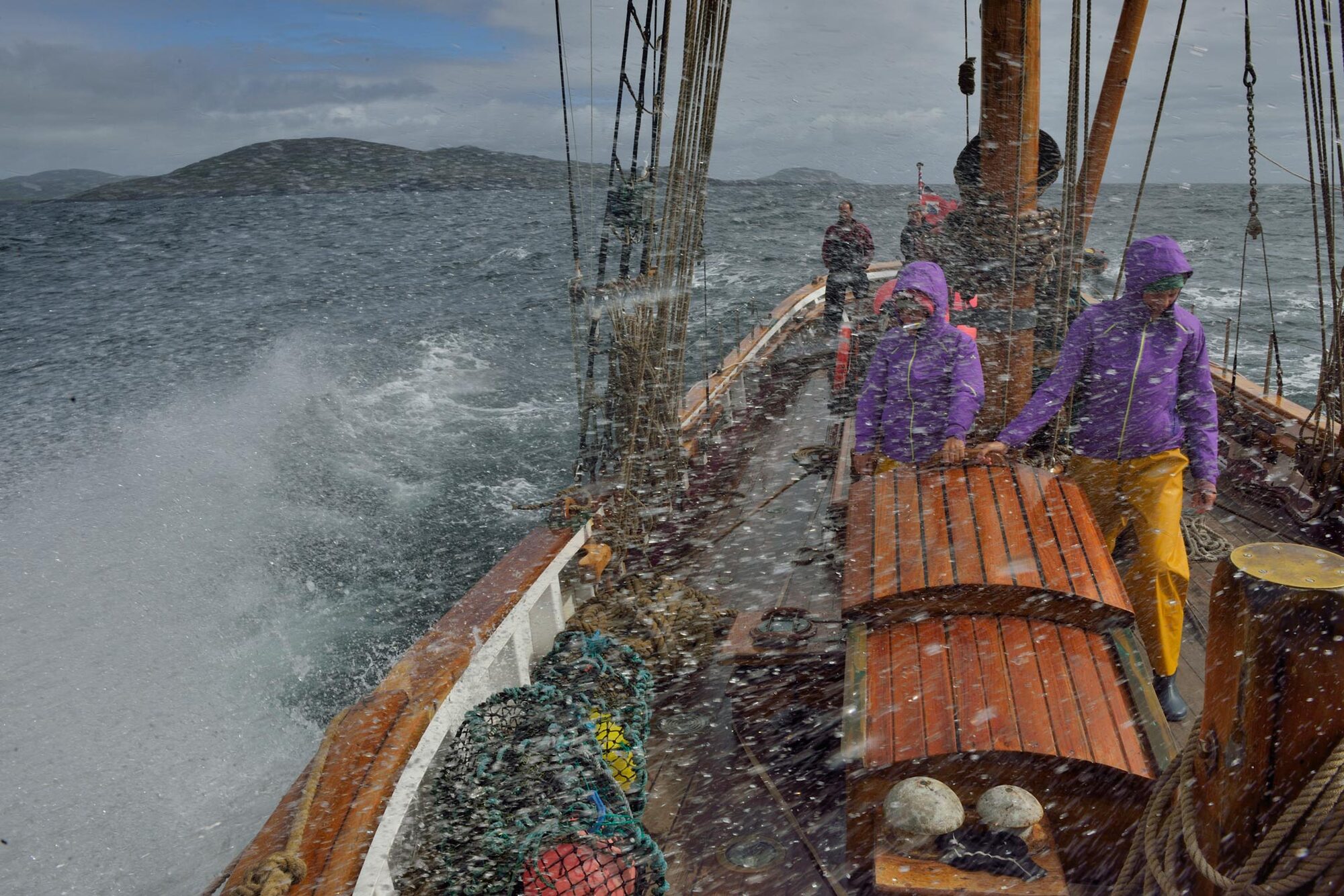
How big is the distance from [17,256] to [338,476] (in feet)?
135

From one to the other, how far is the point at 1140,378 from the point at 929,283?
2.66 feet

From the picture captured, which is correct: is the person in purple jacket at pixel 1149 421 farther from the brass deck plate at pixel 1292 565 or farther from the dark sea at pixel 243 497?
the dark sea at pixel 243 497

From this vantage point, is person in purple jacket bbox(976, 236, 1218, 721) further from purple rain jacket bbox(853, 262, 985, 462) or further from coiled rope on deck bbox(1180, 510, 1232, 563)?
coiled rope on deck bbox(1180, 510, 1232, 563)

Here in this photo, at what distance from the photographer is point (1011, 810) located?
2.06 m

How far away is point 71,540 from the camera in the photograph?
9.90m

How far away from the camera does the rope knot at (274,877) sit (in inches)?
72.5

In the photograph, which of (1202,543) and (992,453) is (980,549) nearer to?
(992,453)

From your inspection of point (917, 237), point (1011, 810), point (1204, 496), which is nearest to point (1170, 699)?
point (1204, 496)

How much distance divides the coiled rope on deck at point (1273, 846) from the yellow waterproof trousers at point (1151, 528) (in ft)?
5.16

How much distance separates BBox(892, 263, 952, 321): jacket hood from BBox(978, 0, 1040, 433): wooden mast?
32 centimetres

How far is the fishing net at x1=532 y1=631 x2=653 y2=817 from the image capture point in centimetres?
266

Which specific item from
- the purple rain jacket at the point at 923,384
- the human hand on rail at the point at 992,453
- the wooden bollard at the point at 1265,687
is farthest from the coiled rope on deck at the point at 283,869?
the purple rain jacket at the point at 923,384

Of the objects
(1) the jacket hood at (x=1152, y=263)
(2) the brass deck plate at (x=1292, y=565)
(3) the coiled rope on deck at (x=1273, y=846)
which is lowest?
(3) the coiled rope on deck at (x=1273, y=846)

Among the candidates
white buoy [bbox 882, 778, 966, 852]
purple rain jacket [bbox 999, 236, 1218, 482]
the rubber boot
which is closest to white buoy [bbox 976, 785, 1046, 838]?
white buoy [bbox 882, 778, 966, 852]
